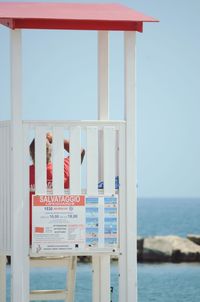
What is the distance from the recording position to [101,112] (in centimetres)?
1106

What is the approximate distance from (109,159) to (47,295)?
63.9 inches

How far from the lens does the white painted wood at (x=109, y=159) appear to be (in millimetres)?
10016

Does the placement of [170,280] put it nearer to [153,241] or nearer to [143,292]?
[143,292]

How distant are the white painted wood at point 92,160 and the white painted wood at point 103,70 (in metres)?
1.13

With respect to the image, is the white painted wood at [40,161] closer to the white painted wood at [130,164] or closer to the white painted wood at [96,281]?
the white painted wood at [130,164]

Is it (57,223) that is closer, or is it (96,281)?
(57,223)

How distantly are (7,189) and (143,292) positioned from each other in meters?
13.1

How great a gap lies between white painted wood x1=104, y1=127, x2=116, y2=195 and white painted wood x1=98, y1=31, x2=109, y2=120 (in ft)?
3.60

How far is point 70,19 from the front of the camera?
388 inches

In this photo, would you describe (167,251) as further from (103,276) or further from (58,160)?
(58,160)

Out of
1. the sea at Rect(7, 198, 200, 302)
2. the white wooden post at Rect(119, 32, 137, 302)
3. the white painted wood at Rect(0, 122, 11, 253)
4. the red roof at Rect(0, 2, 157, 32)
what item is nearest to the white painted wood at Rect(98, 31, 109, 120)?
the red roof at Rect(0, 2, 157, 32)

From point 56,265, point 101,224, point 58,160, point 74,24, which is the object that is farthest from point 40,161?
point 56,265

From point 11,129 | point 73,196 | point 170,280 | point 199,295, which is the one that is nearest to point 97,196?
point 73,196

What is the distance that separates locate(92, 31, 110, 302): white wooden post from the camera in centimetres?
1084
